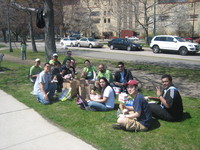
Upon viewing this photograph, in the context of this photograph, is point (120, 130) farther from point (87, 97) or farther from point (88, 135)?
point (87, 97)

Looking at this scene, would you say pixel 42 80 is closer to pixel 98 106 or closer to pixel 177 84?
pixel 98 106

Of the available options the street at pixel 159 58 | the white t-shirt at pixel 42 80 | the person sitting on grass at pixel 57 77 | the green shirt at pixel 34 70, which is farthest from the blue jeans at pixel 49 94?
Result: the street at pixel 159 58

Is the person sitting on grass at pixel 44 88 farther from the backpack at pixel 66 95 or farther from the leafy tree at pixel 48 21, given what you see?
the leafy tree at pixel 48 21

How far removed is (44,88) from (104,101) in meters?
2.10

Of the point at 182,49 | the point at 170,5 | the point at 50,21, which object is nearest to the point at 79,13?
the point at 170,5

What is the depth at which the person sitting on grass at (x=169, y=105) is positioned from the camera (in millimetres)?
4828

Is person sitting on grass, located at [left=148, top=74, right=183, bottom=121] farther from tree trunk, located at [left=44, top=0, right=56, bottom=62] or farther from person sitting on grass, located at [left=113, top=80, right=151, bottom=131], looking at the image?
tree trunk, located at [left=44, top=0, right=56, bottom=62]

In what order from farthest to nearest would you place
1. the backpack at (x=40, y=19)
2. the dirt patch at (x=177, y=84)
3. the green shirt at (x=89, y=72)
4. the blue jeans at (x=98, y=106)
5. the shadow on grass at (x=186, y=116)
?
the backpack at (x=40, y=19)
the green shirt at (x=89, y=72)
the dirt patch at (x=177, y=84)
the blue jeans at (x=98, y=106)
the shadow on grass at (x=186, y=116)

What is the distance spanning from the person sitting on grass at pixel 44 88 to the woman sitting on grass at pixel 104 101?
5.14 feet

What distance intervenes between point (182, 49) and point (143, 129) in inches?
714

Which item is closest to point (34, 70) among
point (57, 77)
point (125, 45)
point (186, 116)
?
point (57, 77)

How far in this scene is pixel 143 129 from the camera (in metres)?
4.62

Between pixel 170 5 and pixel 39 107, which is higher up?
pixel 170 5

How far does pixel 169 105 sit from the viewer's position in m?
4.86
